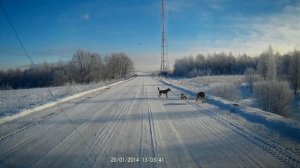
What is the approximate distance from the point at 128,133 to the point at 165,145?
195 centimetres

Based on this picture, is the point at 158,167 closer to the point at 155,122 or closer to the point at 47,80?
the point at 155,122

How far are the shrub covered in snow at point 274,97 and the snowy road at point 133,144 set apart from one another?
16154 millimetres

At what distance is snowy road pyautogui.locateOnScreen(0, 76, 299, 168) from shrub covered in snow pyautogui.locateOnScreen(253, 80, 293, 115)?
16.2 metres

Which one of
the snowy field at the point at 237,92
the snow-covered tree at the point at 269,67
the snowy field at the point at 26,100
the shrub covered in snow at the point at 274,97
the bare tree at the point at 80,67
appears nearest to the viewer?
the snowy field at the point at 26,100

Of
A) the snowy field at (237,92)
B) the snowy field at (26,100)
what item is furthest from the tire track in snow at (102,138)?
the snowy field at (237,92)

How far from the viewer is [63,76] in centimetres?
9012

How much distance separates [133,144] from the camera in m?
7.92

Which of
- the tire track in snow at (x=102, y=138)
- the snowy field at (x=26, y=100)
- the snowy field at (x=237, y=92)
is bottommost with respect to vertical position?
the snowy field at (x=237, y=92)

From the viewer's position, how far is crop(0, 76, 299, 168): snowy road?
6340 mm

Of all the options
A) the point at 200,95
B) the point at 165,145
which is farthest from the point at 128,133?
the point at 200,95

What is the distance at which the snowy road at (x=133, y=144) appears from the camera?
634cm

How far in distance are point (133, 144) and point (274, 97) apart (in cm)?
2269

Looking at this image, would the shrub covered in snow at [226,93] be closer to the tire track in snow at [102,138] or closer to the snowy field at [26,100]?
the snowy field at [26,100]

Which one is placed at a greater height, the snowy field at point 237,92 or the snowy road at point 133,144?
the snowy road at point 133,144
